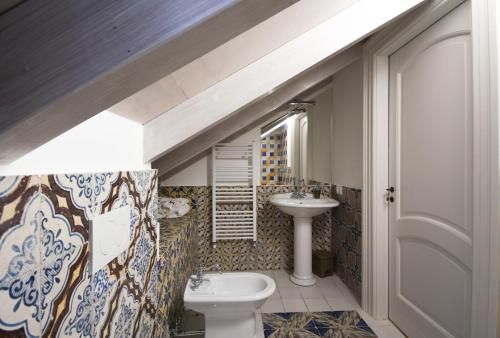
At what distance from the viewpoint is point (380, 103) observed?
6.04 feet

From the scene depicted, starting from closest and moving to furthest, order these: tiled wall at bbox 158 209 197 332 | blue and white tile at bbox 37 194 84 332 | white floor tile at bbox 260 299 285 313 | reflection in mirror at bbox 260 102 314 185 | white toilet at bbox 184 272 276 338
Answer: blue and white tile at bbox 37 194 84 332, tiled wall at bbox 158 209 197 332, white toilet at bbox 184 272 276 338, white floor tile at bbox 260 299 285 313, reflection in mirror at bbox 260 102 314 185

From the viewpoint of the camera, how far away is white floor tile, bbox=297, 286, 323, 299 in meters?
2.23

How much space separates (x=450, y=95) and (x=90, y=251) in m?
1.77

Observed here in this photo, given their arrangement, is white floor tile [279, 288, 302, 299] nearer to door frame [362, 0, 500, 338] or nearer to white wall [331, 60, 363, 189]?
door frame [362, 0, 500, 338]

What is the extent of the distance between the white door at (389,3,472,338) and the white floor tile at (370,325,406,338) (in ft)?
0.25

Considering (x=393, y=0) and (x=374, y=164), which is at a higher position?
(x=393, y=0)

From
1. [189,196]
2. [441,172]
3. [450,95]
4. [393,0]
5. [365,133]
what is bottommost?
[189,196]

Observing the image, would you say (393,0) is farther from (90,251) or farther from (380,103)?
(90,251)

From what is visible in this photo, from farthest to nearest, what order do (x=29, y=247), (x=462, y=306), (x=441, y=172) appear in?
(x=441, y=172)
(x=462, y=306)
(x=29, y=247)

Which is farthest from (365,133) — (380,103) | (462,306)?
(462,306)

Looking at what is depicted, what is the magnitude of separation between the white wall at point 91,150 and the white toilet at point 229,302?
0.93 meters

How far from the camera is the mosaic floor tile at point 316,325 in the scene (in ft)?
5.65

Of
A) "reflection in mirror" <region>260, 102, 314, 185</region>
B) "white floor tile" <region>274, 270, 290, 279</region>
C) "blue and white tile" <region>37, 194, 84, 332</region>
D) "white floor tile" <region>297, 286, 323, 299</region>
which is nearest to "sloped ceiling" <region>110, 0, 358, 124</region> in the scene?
"blue and white tile" <region>37, 194, 84, 332</region>

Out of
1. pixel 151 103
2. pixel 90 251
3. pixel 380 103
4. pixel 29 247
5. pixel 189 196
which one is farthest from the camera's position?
pixel 189 196
